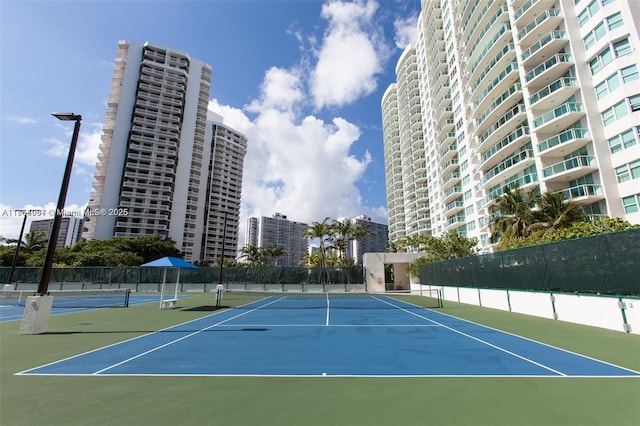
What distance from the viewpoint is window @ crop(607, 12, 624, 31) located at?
26.5m

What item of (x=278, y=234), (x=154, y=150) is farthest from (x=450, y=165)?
(x=278, y=234)

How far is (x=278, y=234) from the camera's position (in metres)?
181

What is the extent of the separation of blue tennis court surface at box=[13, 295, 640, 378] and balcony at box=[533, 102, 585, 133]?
102ft

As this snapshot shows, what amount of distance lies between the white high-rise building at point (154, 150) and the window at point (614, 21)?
76.9 meters

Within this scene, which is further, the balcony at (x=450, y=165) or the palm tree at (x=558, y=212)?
the balcony at (x=450, y=165)

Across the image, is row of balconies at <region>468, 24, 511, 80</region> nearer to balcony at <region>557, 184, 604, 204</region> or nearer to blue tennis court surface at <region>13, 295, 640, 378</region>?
balcony at <region>557, 184, 604, 204</region>

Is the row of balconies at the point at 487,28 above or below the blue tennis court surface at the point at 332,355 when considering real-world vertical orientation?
above

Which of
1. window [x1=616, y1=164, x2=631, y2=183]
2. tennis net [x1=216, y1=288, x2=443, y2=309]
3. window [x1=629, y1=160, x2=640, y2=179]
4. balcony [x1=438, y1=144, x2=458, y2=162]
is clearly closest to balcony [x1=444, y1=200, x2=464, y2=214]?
balcony [x1=438, y1=144, x2=458, y2=162]

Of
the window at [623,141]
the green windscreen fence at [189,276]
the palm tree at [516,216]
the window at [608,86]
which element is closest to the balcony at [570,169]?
the window at [623,141]

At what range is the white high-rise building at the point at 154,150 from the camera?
79.2 metres

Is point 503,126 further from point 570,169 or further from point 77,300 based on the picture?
point 77,300

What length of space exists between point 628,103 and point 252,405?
3737 centimetres

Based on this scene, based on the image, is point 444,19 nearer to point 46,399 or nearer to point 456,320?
point 456,320

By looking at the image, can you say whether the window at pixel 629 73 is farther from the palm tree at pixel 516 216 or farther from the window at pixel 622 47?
the palm tree at pixel 516 216
